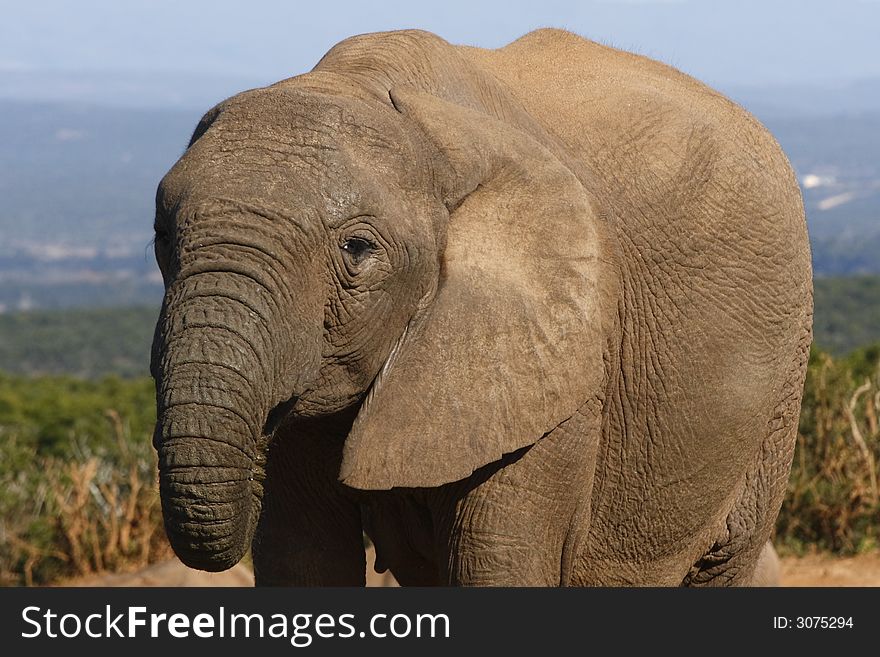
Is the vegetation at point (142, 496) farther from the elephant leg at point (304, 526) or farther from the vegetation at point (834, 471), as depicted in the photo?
the elephant leg at point (304, 526)

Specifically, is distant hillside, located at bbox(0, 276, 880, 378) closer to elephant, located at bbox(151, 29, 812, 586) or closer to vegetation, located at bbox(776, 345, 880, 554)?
vegetation, located at bbox(776, 345, 880, 554)

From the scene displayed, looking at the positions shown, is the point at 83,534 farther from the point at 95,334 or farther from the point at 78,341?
the point at 95,334

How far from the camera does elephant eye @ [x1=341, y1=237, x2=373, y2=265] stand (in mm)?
2995

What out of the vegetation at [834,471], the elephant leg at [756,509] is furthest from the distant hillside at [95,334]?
the elephant leg at [756,509]

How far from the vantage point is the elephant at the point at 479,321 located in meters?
2.87

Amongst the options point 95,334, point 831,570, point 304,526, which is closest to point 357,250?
point 304,526

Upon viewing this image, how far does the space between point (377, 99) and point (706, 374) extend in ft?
4.11

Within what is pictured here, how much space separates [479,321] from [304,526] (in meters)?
0.95

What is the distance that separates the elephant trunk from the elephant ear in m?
0.43

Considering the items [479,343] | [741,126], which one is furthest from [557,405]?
[741,126]

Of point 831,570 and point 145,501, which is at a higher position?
point 145,501

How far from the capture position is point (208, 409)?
2.72 metres

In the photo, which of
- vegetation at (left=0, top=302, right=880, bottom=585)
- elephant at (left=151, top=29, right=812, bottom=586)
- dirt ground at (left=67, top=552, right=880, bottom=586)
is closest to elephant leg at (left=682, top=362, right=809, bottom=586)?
elephant at (left=151, top=29, right=812, bottom=586)

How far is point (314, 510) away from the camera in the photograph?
12.5ft
